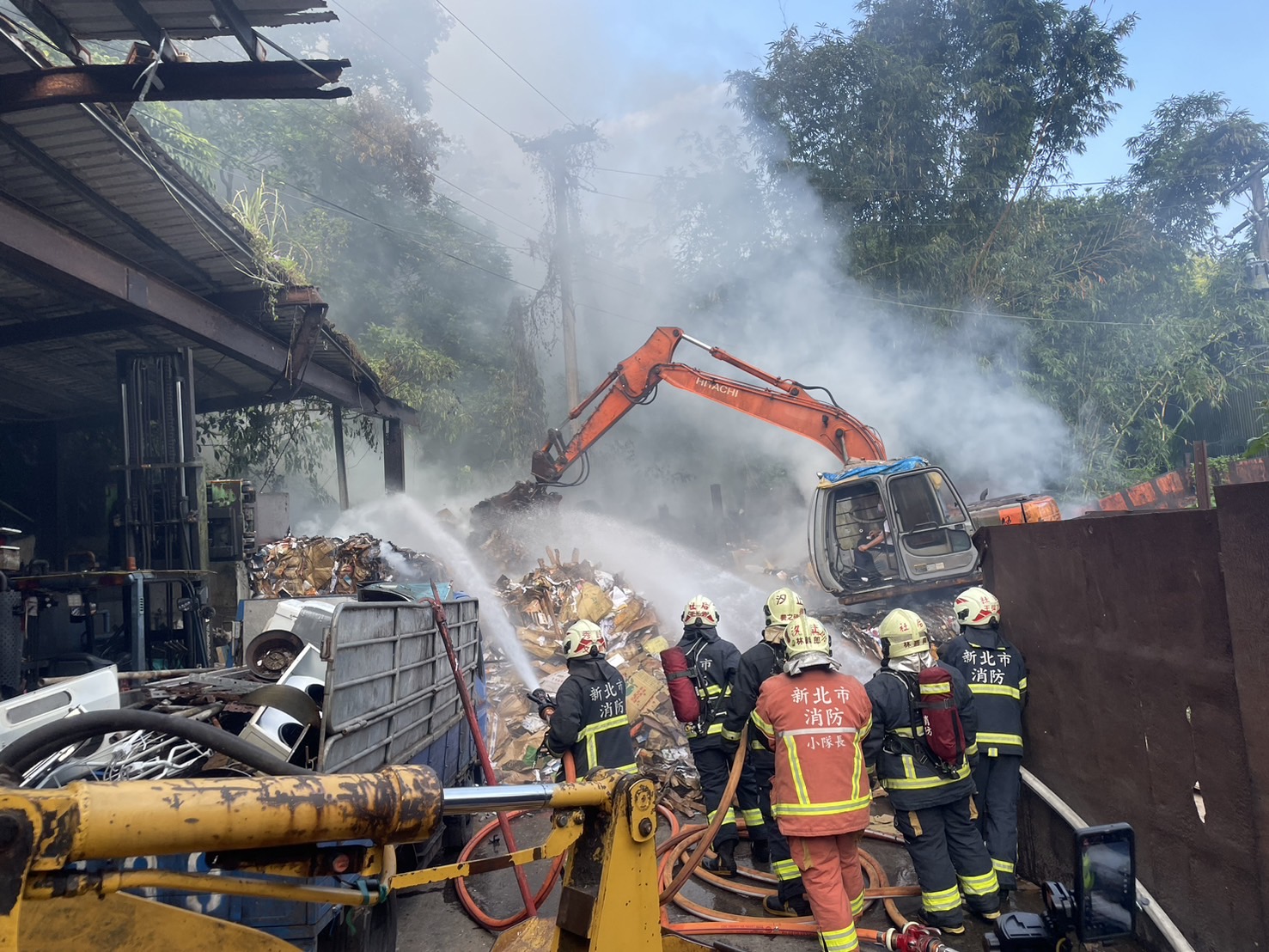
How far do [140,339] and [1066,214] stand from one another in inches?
933

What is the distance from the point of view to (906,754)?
4.51 m

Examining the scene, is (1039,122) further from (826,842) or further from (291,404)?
(826,842)

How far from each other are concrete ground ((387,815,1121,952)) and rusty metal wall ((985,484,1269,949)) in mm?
691

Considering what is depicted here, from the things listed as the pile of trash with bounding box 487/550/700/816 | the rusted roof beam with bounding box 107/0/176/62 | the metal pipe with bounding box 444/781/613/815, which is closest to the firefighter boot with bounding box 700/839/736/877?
the pile of trash with bounding box 487/550/700/816

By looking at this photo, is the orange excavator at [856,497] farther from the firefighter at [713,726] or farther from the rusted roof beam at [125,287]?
the firefighter at [713,726]

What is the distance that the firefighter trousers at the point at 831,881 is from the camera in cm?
397

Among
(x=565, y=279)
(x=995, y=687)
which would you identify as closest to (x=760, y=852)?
(x=995, y=687)

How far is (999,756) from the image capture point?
4836 mm

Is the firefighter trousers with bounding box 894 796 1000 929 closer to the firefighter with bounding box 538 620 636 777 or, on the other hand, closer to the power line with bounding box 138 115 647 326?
the firefighter with bounding box 538 620 636 777

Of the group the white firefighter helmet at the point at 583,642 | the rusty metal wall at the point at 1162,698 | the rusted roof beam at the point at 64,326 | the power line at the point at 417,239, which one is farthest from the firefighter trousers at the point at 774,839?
the power line at the point at 417,239

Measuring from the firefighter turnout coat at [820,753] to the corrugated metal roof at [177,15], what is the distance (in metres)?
4.36

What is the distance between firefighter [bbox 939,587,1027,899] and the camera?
480cm

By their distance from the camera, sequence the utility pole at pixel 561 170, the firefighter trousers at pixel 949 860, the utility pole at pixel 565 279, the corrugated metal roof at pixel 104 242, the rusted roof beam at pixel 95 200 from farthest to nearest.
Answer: the utility pole at pixel 561 170 < the utility pole at pixel 565 279 < the rusted roof beam at pixel 95 200 < the corrugated metal roof at pixel 104 242 < the firefighter trousers at pixel 949 860

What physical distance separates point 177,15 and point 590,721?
4761 millimetres
